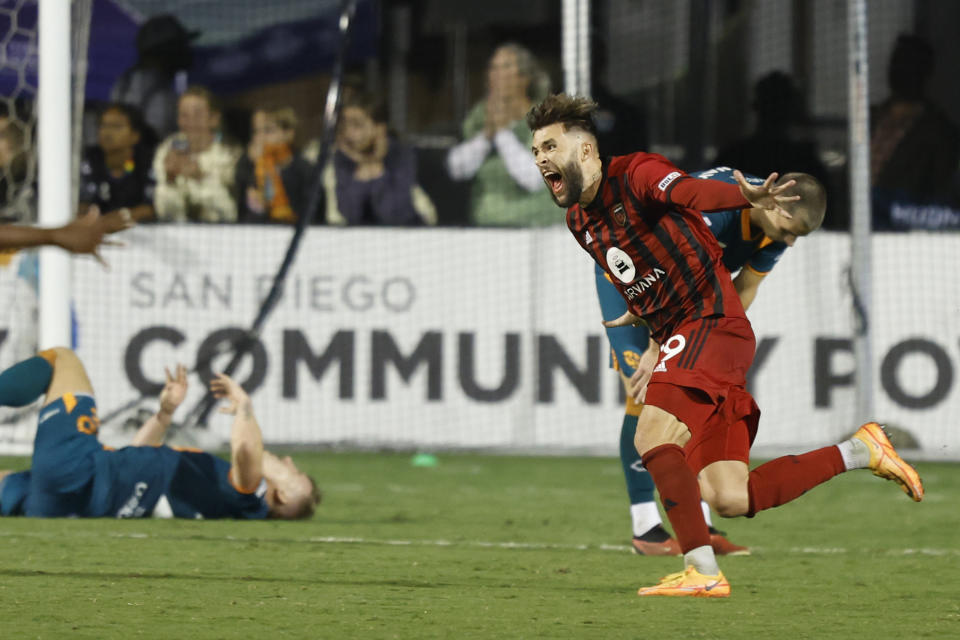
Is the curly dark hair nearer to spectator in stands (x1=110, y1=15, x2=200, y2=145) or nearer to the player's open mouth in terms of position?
the player's open mouth

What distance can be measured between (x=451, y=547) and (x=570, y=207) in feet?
6.22

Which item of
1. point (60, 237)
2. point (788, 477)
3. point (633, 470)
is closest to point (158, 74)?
point (633, 470)

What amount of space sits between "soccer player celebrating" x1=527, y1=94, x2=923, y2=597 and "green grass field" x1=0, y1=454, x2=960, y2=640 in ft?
1.01

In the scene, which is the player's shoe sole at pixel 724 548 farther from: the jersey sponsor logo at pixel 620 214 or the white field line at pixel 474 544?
the jersey sponsor logo at pixel 620 214

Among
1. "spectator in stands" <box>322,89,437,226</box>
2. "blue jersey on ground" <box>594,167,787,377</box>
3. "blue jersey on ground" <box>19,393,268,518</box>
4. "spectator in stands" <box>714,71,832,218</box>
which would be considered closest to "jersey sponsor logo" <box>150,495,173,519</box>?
"blue jersey on ground" <box>19,393,268,518</box>

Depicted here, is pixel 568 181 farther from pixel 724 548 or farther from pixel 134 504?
pixel 134 504

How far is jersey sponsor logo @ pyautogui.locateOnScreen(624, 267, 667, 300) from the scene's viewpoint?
5617 millimetres

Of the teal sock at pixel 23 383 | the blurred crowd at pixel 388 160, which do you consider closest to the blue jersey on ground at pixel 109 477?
the teal sock at pixel 23 383

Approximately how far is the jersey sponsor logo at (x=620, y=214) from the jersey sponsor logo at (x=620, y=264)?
0.10m

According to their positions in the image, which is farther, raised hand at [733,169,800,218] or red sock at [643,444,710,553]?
red sock at [643,444,710,553]

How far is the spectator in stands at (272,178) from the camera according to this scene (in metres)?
12.3

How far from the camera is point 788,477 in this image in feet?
19.2

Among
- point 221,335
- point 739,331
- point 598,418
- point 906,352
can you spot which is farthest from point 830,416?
point 739,331

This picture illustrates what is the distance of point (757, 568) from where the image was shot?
6.40 meters
